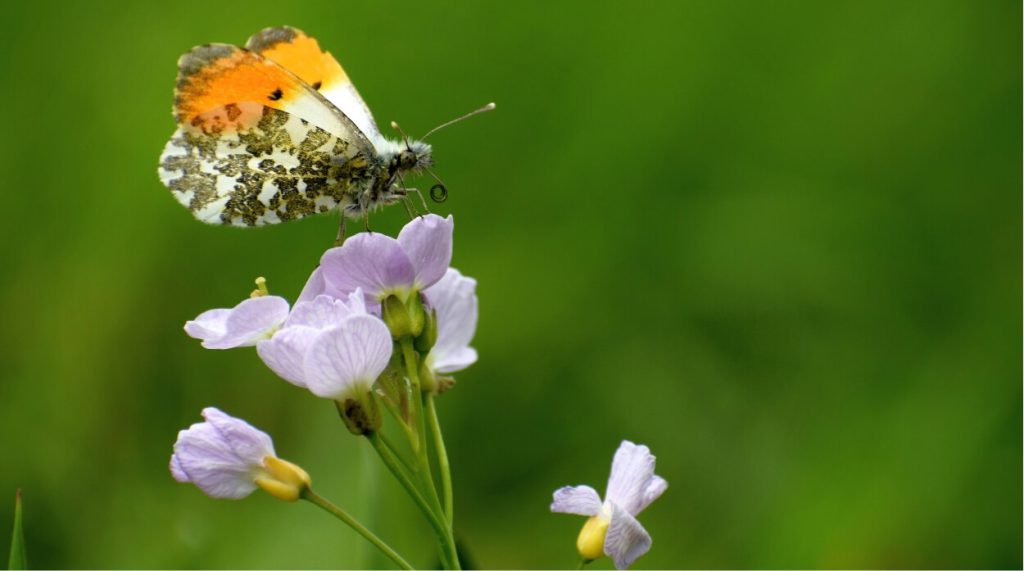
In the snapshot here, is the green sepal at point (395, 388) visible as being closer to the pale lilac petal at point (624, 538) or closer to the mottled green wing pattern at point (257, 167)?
the pale lilac petal at point (624, 538)

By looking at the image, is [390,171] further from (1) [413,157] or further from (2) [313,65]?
(2) [313,65]

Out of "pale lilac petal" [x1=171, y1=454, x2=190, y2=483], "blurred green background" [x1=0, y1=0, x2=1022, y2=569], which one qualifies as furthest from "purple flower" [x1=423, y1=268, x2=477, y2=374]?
"blurred green background" [x1=0, y1=0, x2=1022, y2=569]

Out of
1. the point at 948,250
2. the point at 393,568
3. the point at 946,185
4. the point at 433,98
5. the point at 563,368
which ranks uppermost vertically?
the point at 433,98

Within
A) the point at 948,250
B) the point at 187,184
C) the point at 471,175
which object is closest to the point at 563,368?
the point at 471,175

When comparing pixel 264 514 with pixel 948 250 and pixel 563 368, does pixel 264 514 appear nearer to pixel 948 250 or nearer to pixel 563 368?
pixel 563 368

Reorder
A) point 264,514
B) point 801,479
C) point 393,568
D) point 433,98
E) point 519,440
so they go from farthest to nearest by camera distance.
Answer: point 433,98 → point 519,440 → point 801,479 → point 264,514 → point 393,568

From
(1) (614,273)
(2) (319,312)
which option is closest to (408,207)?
(2) (319,312)

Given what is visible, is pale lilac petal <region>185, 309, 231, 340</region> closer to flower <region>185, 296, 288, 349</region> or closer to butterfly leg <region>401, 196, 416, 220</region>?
flower <region>185, 296, 288, 349</region>
